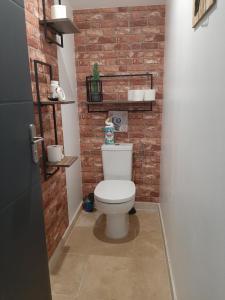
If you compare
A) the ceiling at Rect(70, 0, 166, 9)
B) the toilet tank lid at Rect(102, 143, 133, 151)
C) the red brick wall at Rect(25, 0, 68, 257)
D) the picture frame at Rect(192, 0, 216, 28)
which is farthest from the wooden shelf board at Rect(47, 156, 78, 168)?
the ceiling at Rect(70, 0, 166, 9)

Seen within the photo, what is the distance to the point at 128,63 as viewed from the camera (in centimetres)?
243

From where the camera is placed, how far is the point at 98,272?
181cm

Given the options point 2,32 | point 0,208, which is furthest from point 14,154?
point 2,32

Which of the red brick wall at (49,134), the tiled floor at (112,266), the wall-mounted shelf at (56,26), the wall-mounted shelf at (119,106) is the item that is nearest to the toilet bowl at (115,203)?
the tiled floor at (112,266)

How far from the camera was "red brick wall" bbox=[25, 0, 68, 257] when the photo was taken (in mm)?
1544

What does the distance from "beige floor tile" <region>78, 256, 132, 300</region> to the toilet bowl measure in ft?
0.98

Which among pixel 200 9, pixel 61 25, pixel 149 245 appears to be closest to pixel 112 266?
pixel 149 245

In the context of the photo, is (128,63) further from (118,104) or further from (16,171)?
(16,171)

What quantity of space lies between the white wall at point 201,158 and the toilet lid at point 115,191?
633mm

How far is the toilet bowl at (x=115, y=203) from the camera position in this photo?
1.99 meters

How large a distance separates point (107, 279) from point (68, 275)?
0.99ft

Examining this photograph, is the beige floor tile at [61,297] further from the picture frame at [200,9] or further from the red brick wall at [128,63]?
the picture frame at [200,9]

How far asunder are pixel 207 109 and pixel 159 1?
1826mm

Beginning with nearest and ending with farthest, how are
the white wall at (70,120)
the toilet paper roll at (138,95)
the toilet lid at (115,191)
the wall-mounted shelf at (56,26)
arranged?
the wall-mounted shelf at (56,26)
the toilet lid at (115,191)
the white wall at (70,120)
the toilet paper roll at (138,95)
